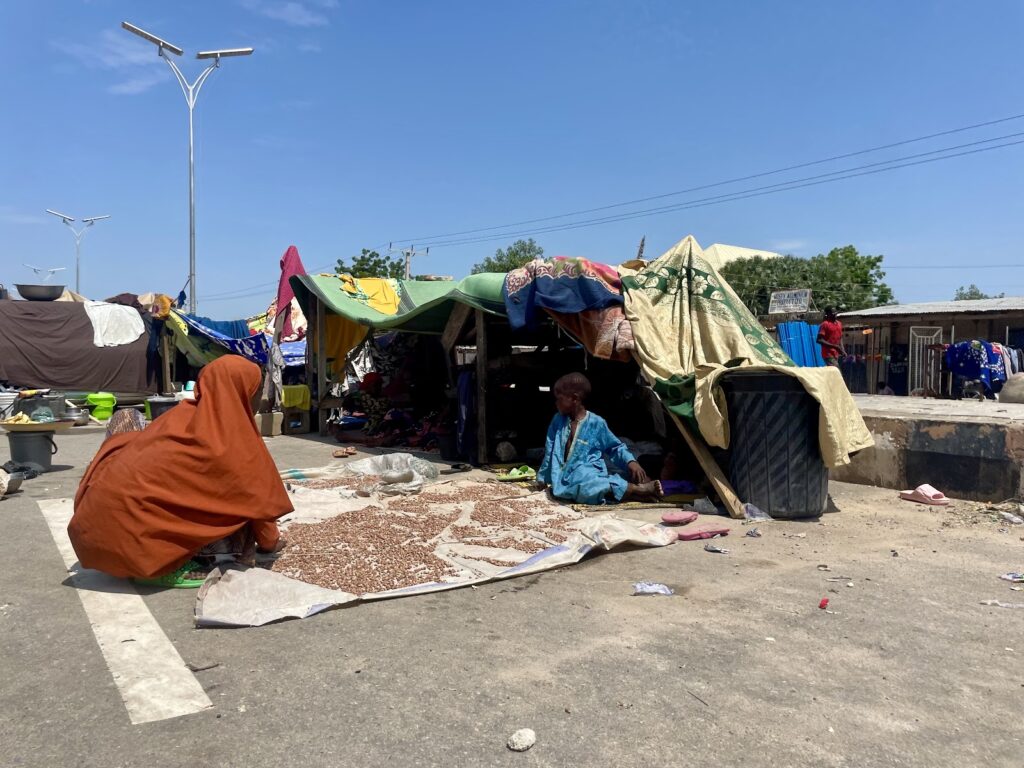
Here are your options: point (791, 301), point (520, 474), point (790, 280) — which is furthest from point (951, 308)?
point (520, 474)

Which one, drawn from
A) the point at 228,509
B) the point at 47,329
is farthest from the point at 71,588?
the point at 47,329

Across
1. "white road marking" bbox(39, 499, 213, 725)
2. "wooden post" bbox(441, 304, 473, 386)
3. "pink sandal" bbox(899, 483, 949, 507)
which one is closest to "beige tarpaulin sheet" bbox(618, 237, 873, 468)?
"pink sandal" bbox(899, 483, 949, 507)

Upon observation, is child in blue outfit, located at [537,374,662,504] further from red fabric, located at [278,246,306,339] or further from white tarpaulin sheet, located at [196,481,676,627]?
red fabric, located at [278,246,306,339]

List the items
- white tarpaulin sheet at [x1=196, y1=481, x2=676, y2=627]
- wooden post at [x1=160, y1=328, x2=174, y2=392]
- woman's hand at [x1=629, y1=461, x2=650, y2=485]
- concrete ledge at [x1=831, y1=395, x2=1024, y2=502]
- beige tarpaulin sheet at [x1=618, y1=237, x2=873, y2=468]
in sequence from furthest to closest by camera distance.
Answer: wooden post at [x1=160, y1=328, x2=174, y2=392]
woman's hand at [x1=629, y1=461, x2=650, y2=485]
concrete ledge at [x1=831, y1=395, x2=1024, y2=502]
beige tarpaulin sheet at [x1=618, y1=237, x2=873, y2=468]
white tarpaulin sheet at [x1=196, y1=481, x2=676, y2=627]

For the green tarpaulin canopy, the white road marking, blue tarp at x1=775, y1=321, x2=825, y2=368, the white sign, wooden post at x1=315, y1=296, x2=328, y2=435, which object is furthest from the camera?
the white sign

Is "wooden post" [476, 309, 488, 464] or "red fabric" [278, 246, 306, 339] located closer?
"wooden post" [476, 309, 488, 464]

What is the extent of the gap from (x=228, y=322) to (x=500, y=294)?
1464 cm

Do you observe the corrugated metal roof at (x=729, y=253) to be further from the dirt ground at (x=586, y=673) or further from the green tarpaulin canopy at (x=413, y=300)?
the dirt ground at (x=586, y=673)

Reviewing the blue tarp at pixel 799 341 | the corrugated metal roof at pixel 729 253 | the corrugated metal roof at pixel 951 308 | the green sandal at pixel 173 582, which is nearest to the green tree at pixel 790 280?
the corrugated metal roof at pixel 729 253

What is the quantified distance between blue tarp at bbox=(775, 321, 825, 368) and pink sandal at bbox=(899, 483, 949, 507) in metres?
11.5

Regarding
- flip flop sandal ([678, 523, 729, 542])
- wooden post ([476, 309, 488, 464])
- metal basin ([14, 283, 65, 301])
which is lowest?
flip flop sandal ([678, 523, 729, 542])

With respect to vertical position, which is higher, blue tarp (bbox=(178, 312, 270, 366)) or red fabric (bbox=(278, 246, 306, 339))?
red fabric (bbox=(278, 246, 306, 339))

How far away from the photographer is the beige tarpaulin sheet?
6023mm

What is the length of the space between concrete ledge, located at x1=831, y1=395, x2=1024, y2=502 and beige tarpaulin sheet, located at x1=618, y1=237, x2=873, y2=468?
3.50ft
